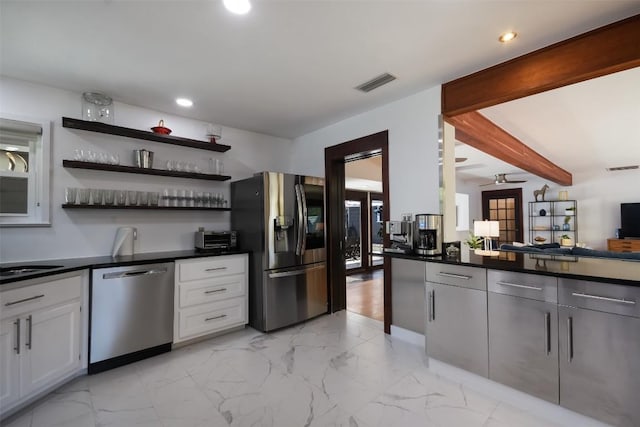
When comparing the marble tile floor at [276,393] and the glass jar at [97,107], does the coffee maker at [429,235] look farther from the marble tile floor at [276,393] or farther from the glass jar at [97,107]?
the glass jar at [97,107]

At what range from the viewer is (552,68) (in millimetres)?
2111

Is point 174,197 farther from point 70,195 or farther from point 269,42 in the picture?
point 269,42

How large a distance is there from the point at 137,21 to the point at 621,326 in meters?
3.38

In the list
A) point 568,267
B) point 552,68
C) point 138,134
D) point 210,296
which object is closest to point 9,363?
point 210,296

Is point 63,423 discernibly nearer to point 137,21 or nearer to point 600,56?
point 137,21

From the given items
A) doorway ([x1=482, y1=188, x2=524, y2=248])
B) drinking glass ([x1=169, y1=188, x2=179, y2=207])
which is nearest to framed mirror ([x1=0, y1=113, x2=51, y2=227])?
drinking glass ([x1=169, y1=188, x2=179, y2=207])

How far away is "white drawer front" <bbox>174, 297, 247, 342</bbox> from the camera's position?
2.85m

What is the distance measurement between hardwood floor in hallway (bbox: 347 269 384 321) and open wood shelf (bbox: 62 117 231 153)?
→ 9.38 ft

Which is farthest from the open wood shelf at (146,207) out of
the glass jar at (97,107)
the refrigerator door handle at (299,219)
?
the refrigerator door handle at (299,219)

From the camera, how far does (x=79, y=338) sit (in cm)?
229

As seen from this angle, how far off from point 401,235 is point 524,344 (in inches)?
51.2

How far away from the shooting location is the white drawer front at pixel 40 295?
70.8 inches

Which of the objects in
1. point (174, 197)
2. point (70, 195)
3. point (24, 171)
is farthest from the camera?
point (174, 197)

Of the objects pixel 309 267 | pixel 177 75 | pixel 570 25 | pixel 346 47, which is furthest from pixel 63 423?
pixel 570 25
